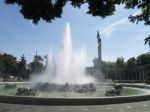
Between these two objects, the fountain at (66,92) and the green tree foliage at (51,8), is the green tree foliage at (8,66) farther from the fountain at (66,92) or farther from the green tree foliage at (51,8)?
the green tree foliage at (51,8)

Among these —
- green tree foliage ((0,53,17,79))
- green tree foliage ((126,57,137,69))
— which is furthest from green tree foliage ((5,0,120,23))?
green tree foliage ((126,57,137,69))

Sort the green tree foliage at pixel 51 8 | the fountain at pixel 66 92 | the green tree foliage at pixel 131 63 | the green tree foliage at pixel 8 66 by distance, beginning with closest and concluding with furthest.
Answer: the green tree foliage at pixel 51 8, the fountain at pixel 66 92, the green tree foliage at pixel 8 66, the green tree foliage at pixel 131 63

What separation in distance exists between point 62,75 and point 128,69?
90746 mm

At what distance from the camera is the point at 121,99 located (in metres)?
21.0

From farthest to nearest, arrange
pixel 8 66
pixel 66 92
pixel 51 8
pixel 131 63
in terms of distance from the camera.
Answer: pixel 131 63, pixel 8 66, pixel 66 92, pixel 51 8

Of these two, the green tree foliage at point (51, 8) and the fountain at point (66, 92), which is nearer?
the green tree foliage at point (51, 8)

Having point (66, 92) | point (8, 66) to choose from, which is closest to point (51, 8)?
point (66, 92)

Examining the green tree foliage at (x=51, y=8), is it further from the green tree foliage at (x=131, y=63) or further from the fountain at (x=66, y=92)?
the green tree foliage at (x=131, y=63)

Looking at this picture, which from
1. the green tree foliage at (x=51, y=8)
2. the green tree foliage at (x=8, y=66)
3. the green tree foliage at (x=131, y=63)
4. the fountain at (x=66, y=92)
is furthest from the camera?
the green tree foliage at (x=131, y=63)

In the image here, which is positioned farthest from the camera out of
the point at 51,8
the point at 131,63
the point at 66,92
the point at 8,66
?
the point at 131,63

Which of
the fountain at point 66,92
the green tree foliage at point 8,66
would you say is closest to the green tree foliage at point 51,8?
the fountain at point 66,92

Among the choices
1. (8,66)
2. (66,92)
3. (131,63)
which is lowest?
(66,92)

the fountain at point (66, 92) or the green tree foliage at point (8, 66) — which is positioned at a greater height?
the green tree foliage at point (8, 66)

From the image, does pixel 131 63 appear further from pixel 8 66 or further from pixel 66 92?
pixel 66 92
